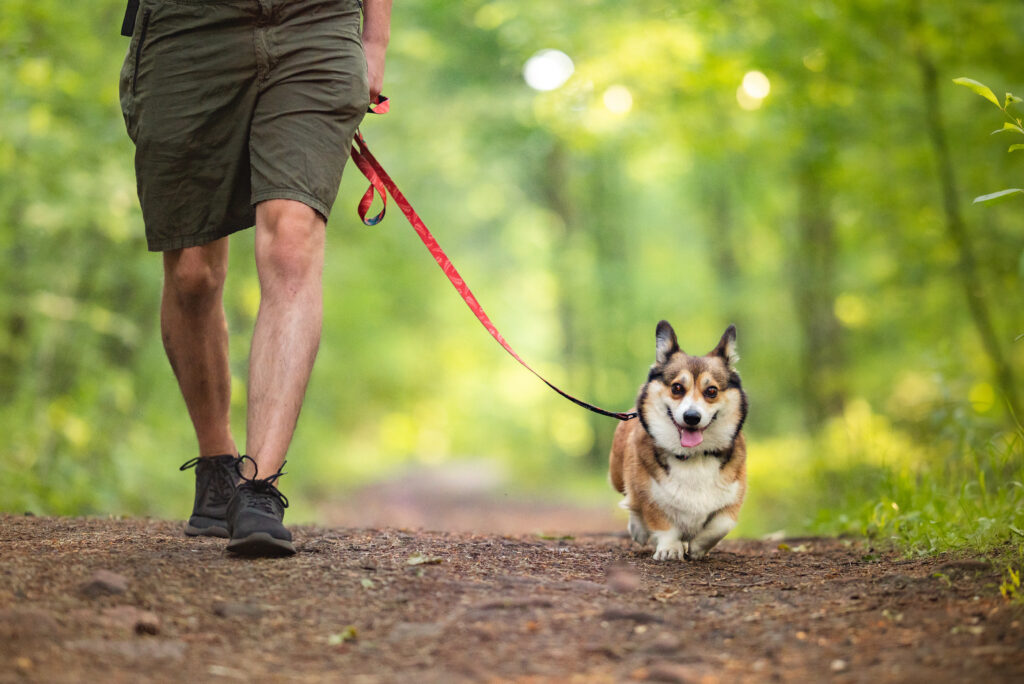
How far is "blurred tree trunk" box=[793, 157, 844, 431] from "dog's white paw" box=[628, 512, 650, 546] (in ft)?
27.5

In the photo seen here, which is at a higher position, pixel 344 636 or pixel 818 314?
pixel 818 314

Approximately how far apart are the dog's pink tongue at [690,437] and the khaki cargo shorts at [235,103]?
1.69m

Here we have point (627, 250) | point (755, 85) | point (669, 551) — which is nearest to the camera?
point (669, 551)

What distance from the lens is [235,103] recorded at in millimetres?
3213

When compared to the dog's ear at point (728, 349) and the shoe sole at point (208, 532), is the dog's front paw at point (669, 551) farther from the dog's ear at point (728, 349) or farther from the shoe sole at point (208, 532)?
the shoe sole at point (208, 532)

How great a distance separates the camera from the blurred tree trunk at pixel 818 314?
1212 centimetres

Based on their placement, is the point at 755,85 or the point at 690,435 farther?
the point at 755,85

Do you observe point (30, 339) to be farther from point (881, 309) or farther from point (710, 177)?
point (710, 177)

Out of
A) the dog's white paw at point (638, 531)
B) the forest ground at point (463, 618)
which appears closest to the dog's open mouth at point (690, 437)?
the dog's white paw at point (638, 531)

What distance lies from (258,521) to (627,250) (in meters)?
18.0

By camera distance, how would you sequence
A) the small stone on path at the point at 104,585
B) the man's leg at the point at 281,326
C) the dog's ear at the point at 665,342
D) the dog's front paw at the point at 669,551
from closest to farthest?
the small stone on path at the point at 104,585
the man's leg at the point at 281,326
the dog's front paw at the point at 669,551
the dog's ear at the point at 665,342

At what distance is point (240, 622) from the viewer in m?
2.29

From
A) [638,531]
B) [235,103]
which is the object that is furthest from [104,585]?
[638,531]

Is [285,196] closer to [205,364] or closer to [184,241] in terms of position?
[184,241]
